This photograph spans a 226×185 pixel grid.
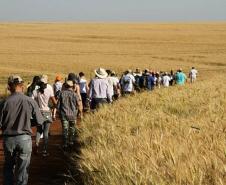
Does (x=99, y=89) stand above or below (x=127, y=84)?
above

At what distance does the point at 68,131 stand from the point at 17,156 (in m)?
4.13

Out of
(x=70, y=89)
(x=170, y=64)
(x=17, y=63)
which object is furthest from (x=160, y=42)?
(x=70, y=89)

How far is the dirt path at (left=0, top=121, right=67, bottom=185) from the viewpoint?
8875 mm

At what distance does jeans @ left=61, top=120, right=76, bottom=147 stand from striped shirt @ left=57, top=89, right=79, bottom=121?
4.1 inches

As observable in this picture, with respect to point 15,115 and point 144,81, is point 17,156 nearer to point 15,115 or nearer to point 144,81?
point 15,115

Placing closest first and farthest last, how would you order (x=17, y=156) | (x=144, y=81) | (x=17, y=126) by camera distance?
(x=17, y=126) → (x=17, y=156) → (x=144, y=81)

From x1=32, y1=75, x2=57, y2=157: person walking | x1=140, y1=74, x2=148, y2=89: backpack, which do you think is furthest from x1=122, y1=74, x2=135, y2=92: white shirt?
x1=32, y1=75, x2=57, y2=157: person walking

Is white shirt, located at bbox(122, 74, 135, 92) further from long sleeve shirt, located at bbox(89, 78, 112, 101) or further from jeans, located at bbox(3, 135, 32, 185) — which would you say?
jeans, located at bbox(3, 135, 32, 185)

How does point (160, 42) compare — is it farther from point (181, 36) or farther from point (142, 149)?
point (142, 149)

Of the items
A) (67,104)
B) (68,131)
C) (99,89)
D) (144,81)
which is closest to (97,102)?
(99,89)

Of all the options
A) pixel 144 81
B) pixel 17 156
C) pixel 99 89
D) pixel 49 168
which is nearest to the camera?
pixel 17 156

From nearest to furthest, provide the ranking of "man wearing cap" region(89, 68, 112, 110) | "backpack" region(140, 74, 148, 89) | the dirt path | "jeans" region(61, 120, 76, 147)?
the dirt path
"jeans" region(61, 120, 76, 147)
"man wearing cap" region(89, 68, 112, 110)
"backpack" region(140, 74, 148, 89)

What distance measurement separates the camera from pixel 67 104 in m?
12.0

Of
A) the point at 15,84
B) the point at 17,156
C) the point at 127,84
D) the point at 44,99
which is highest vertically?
the point at 15,84
